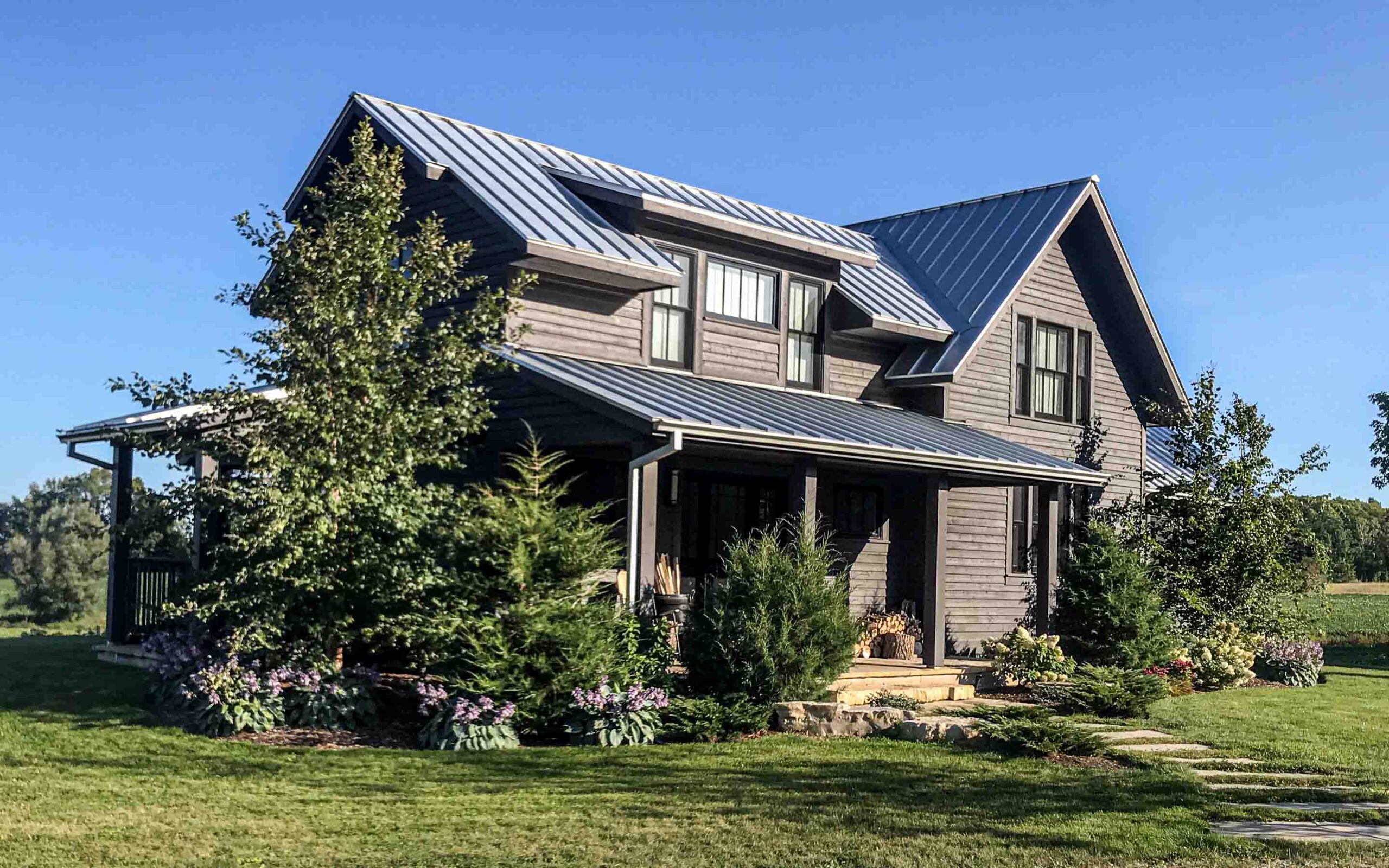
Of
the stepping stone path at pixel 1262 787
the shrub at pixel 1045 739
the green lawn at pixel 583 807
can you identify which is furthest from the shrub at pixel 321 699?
the stepping stone path at pixel 1262 787

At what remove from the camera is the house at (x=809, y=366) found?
52.8 feet

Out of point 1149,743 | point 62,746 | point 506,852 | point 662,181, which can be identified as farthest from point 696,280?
point 506,852

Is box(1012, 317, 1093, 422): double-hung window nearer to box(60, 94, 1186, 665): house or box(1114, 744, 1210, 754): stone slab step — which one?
box(60, 94, 1186, 665): house

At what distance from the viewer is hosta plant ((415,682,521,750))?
12.2 meters

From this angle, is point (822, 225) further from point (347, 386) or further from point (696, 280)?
point (347, 386)

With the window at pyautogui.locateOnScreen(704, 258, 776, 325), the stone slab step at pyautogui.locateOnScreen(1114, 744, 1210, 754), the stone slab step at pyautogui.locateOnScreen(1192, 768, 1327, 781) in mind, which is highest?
the window at pyautogui.locateOnScreen(704, 258, 776, 325)

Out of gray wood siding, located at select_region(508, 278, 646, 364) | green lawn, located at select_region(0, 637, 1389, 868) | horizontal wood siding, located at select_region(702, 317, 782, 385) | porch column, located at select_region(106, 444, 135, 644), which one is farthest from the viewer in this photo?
horizontal wood siding, located at select_region(702, 317, 782, 385)

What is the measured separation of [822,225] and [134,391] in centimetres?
1270

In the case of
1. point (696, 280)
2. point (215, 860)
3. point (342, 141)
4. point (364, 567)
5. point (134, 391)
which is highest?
point (342, 141)

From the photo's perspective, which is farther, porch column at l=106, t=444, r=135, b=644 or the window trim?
the window trim

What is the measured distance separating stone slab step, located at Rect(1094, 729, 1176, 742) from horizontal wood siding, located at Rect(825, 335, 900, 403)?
7842 millimetres

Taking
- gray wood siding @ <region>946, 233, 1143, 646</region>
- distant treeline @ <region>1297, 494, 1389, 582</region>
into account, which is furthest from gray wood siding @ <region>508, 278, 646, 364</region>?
distant treeline @ <region>1297, 494, 1389, 582</region>

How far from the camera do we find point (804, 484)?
1563cm

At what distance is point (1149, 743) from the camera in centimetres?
1329
